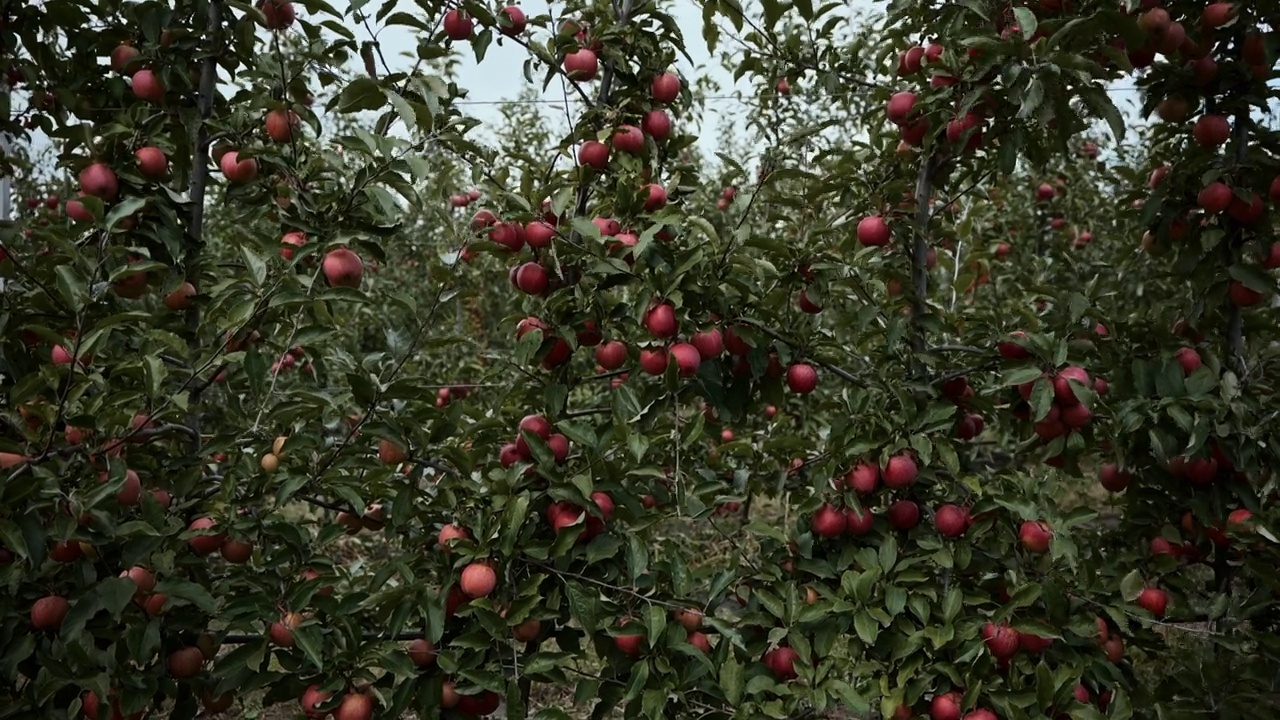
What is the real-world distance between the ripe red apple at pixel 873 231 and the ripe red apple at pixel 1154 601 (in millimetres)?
1023

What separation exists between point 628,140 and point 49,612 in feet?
4.71

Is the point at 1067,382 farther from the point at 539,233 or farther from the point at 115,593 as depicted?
the point at 115,593

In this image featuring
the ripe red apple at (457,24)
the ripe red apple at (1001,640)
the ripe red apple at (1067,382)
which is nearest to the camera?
the ripe red apple at (1001,640)

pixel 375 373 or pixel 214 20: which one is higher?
pixel 214 20

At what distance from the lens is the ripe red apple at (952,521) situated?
204 cm

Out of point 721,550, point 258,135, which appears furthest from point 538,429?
point 721,550

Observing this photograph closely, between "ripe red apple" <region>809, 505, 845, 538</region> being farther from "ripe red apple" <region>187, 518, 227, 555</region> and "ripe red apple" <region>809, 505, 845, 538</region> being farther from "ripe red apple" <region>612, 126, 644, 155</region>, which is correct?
"ripe red apple" <region>187, 518, 227, 555</region>

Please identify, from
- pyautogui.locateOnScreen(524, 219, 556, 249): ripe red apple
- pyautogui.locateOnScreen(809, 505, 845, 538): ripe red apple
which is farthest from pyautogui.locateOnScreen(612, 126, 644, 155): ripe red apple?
pyautogui.locateOnScreen(809, 505, 845, 538): ripe red apple

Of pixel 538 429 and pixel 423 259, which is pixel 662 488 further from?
pixel 423 259

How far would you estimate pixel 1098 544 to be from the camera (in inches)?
104

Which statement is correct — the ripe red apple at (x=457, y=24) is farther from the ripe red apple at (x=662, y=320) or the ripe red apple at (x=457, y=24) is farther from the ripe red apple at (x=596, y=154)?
the ripe red apple at (x=662, y=320)

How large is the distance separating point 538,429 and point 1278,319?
194 centimetres

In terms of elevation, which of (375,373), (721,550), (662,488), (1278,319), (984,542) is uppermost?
(375,373)

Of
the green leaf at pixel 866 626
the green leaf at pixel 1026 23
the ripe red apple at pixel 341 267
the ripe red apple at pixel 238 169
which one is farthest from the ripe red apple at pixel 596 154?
the green leaf at pixel 866 626
